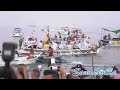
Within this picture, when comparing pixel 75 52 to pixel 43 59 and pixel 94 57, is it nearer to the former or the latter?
pixel 94 57

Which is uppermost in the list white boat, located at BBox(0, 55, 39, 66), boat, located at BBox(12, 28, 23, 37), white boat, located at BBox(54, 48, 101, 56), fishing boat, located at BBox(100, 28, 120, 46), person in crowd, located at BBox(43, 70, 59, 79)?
boat, located at BBox(12, 28, 23, 37)

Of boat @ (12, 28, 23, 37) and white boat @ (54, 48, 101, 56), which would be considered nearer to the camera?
boat @ (12, 28, 23, 37)

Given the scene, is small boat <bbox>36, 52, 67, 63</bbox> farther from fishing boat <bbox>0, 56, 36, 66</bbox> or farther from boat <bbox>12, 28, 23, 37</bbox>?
boat <bbox>12, 28, 23, 37</bbox>

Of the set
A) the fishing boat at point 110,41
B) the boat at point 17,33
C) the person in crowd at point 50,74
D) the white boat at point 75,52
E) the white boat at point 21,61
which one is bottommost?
the person in crowd at point 50,74

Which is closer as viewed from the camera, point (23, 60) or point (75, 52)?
point (23, 60)

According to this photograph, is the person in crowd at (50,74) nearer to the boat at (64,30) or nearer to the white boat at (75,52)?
the white boat at (75,52)

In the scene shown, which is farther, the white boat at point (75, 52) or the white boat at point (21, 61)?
the white boat at point (75, 52)

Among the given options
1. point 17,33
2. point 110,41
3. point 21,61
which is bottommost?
point 21,61

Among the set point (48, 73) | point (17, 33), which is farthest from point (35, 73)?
point (17, 33)

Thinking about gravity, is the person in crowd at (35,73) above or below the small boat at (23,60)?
below

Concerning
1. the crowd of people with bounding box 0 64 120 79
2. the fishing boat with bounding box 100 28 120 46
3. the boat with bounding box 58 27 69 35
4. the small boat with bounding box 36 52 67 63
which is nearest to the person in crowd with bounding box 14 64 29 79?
the crowd of people with bounding box 0 64 120 79

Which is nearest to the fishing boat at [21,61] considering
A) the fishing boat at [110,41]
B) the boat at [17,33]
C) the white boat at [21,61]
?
the white boat at [21,61]

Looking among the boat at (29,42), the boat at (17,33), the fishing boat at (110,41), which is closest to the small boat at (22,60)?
the boat at (29,42)
